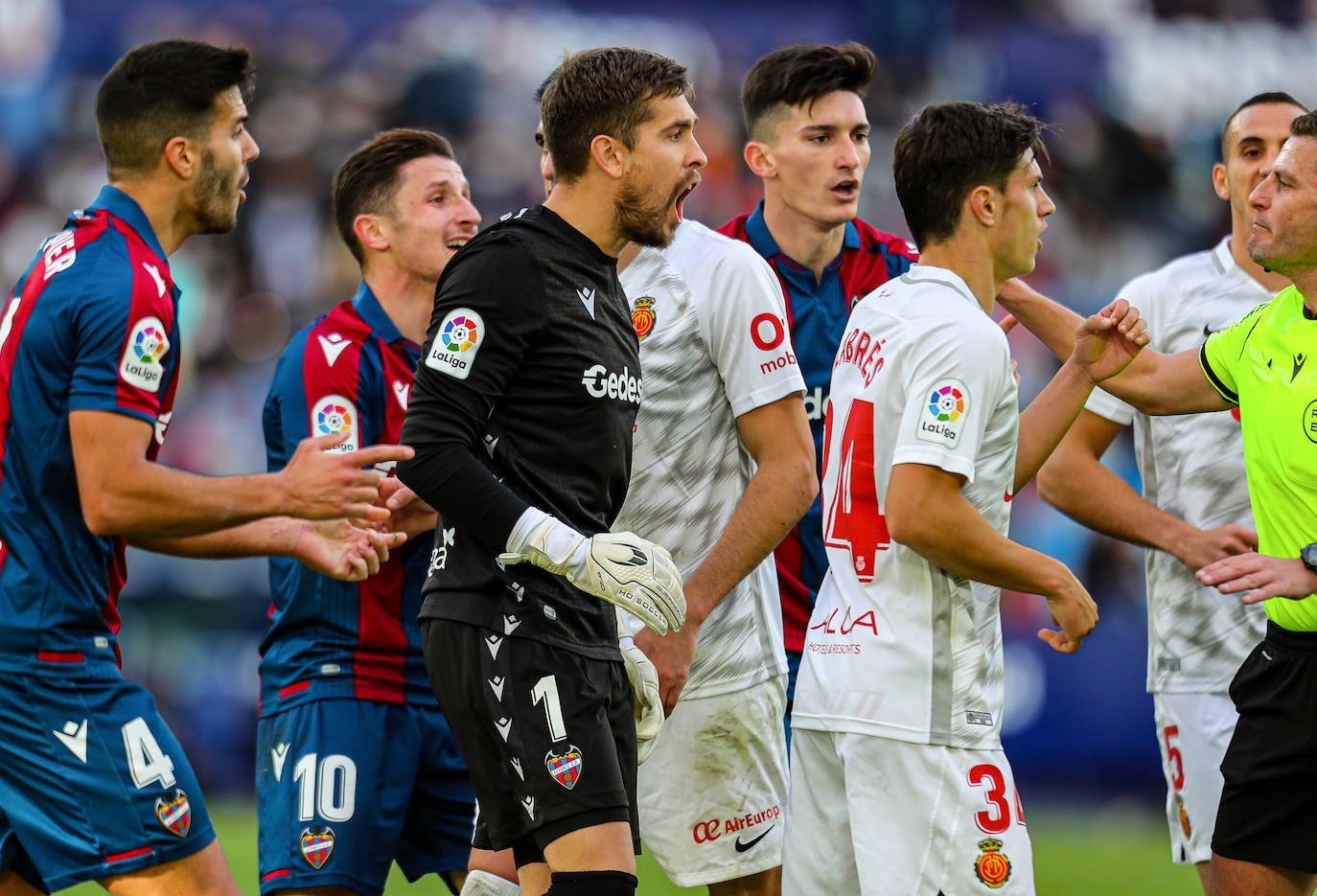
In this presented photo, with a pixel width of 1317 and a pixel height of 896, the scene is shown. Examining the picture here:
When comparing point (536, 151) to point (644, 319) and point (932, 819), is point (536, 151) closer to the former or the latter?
point (644, 319)

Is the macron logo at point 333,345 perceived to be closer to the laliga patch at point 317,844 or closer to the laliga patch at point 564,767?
the laliga patch at point 317,844

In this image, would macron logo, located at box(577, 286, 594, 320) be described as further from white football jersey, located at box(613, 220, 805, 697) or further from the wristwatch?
the wristwatch

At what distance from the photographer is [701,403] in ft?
17.4

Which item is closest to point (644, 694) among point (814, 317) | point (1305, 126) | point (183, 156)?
point (183, 156)

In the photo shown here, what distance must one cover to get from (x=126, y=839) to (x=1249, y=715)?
3454 mm

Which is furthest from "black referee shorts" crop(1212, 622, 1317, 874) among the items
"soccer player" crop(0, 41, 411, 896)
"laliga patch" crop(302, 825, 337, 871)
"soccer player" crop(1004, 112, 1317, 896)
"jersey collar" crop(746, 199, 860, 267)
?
"laliga patch" crop(302, 825, 337, 871)

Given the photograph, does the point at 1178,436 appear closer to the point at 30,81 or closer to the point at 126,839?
the point at 126,839

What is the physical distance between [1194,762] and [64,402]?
4.29 meters

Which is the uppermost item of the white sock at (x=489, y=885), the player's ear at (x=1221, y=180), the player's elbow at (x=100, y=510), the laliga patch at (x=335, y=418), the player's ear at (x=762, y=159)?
the player's ear at (x=762, y=159)

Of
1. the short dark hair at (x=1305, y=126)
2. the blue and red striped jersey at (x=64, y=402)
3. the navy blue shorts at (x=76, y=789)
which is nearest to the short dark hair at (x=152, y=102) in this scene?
the blue and red striped jersey at (x=64, y=402)

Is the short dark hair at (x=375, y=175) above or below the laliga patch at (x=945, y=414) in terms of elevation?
above

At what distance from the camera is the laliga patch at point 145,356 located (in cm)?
429

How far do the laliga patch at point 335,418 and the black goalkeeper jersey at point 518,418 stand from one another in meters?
1.37

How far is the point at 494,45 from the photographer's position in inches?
571
